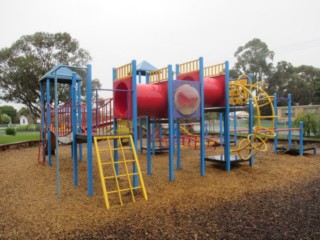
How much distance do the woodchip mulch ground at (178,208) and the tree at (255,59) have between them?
110 feet

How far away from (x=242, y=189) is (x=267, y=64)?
1449 inches

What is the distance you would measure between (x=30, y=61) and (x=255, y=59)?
29.0m

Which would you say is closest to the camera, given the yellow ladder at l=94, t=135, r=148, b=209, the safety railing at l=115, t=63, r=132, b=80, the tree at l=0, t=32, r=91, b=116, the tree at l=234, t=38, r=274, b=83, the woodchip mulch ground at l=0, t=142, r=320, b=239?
the woodchip mulch ground at l=0, t=142, r=320, b=239

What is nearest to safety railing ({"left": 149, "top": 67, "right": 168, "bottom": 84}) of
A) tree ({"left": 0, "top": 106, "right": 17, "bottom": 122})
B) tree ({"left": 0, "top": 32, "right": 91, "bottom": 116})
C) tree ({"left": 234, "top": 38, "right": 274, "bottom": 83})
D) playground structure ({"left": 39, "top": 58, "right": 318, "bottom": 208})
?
playground structure ({"left": 39, "top": 58, "right": 318, "bottom": 208})

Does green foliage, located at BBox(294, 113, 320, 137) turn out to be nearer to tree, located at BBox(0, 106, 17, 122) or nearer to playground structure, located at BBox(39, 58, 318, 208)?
playground structure, located at BBox(39, 58, 318, 208)

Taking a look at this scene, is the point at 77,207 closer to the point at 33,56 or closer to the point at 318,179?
A: the point at 318,179

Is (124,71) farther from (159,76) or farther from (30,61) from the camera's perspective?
(30,61)

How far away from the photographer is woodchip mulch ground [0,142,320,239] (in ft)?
12.8

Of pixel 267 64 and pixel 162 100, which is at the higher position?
pixel 267 64

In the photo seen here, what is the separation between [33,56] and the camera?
24.6 meters

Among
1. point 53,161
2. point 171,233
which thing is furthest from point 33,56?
point 171,233

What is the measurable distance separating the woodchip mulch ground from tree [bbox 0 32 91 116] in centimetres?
1883

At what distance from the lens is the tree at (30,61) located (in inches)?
966

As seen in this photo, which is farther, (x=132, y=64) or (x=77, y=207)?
(x=132, y=64)
